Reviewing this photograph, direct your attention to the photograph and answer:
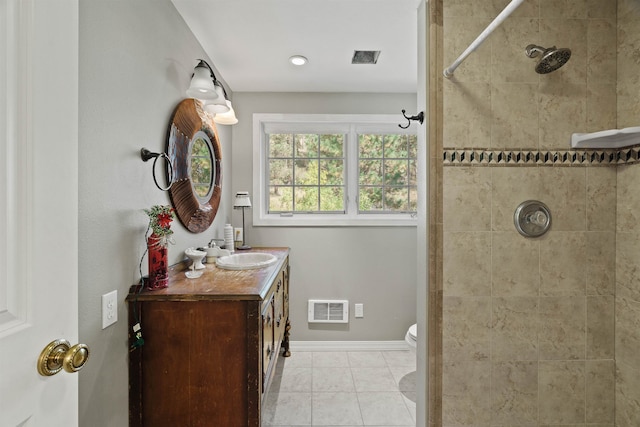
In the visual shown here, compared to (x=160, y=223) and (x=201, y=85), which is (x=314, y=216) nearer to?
(x=201, y=85)

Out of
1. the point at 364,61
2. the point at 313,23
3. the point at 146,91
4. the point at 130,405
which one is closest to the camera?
the point at 130,405

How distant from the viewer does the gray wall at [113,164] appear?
1.08 m

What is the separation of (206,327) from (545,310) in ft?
4.82

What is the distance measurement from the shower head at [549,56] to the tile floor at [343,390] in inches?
79.1

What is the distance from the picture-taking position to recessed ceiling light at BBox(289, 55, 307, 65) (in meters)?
2.23

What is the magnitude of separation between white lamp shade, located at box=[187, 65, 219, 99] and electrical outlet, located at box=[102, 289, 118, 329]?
3.43ft

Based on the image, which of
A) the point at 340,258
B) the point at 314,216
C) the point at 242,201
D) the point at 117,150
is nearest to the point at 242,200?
the point at 242,201

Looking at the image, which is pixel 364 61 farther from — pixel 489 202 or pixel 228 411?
pixel 228 411

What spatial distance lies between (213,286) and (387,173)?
2.06 meters

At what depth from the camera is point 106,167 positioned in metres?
1.19

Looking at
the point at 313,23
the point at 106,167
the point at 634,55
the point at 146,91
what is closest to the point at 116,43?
the point at 146,91

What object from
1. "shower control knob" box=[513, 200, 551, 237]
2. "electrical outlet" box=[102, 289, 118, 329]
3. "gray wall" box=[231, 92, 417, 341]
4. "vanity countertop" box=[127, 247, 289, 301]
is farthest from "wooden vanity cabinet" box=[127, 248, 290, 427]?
"gray wall" box=[231, 92, 417, 341]
